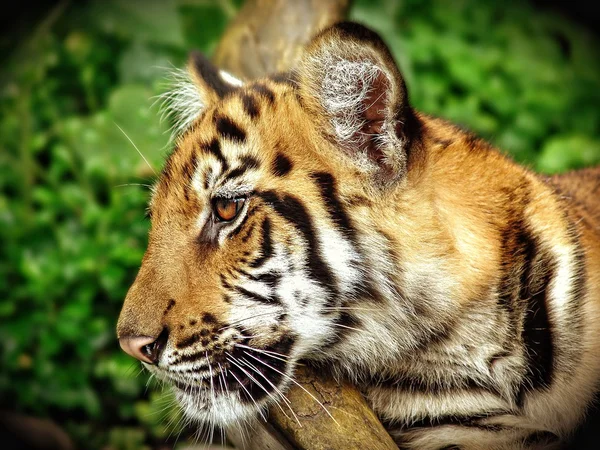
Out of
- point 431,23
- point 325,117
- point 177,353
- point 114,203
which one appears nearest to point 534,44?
point 431,23

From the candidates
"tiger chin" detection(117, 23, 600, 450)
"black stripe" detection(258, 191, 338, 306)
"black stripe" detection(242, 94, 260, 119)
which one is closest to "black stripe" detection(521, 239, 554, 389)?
"tiger chin" detection(117, 23, 600, 450)

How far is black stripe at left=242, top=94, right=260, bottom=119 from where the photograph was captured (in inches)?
107

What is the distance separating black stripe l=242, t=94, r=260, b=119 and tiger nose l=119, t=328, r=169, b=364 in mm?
869

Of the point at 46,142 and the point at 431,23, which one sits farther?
the point at 431,23

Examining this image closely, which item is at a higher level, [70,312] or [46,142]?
[46,142]

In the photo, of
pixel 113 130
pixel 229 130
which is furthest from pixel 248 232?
pixel 113 130

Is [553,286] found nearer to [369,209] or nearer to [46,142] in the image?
[369,209]

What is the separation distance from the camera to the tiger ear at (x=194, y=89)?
3.13 metres

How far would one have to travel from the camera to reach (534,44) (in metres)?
6.29

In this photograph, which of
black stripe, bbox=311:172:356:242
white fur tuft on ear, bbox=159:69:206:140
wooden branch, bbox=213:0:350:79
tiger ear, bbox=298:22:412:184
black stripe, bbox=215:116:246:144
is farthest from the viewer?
wooden branch, bbox=213:0:350:79

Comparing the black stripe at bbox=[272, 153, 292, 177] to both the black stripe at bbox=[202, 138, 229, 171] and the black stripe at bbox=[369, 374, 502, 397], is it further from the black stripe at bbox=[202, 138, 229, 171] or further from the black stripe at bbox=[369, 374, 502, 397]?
the black stripe at bbox=[369, 374, 502, 397]

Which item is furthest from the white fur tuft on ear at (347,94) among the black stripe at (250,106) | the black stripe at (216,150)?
the black stripe at (216,150)

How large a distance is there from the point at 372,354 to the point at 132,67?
3.71 m

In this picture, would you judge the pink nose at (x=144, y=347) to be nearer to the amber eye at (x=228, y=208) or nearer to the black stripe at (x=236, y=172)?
the amber eye at (x=228, y=208)
